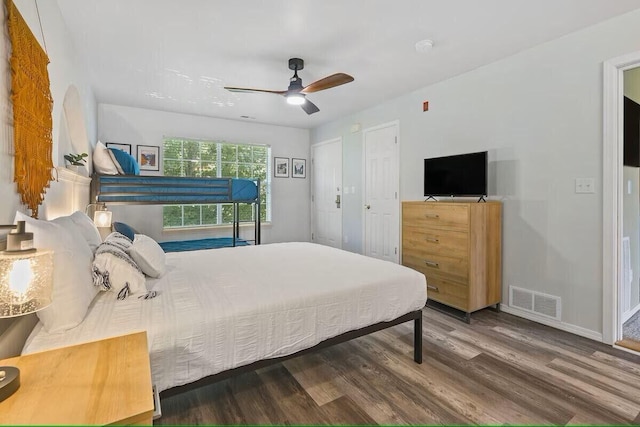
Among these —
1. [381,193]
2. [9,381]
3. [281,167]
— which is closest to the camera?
[9,381]

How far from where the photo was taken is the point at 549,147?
2723 millimetres

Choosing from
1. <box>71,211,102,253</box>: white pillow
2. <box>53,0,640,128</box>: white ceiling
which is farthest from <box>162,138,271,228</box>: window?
<box>71,211,102,253</box>: white pillow

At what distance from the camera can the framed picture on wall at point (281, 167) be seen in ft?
19.1

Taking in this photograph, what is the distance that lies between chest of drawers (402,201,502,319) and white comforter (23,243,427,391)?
0.91 meters

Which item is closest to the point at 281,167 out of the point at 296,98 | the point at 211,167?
the point at 211,167

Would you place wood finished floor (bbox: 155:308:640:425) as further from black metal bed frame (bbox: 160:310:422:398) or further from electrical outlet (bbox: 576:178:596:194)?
electrical outlet (bbox: 576:178:596:194)

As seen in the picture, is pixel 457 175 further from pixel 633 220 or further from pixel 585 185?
pixel 633 220

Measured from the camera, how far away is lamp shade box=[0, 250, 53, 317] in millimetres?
834

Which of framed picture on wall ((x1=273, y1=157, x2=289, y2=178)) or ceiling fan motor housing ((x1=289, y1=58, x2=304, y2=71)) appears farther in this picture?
framed picture on wall ((x1=273, y1=157, x2=289, y2=178))

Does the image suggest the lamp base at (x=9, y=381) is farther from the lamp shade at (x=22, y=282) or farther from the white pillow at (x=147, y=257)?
the white pillow at (x=147, y=257)

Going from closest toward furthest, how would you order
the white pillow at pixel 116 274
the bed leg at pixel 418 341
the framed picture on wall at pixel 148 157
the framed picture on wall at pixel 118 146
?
the white pillow at pixel 116 274 < the bed leg at pixel 418 341 < the framed picture on wall at pixel 118 146 < the framed picture on wall at pixel 148 157

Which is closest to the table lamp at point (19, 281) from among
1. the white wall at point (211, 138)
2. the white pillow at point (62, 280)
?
the white pillow at point (62, 280)

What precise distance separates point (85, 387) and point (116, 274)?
0.84 metres

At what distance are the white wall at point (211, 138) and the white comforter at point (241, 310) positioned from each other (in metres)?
2.79
